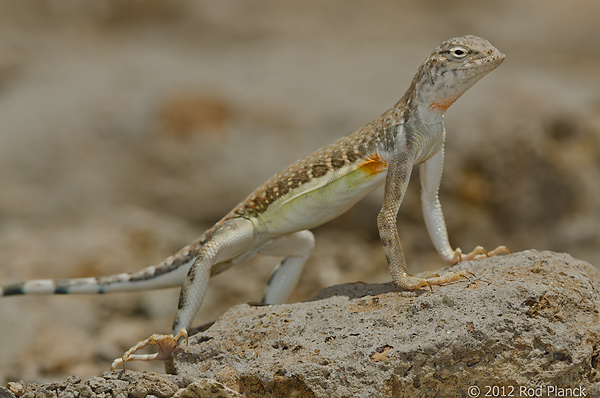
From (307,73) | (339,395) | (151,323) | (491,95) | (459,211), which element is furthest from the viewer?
(307,73)

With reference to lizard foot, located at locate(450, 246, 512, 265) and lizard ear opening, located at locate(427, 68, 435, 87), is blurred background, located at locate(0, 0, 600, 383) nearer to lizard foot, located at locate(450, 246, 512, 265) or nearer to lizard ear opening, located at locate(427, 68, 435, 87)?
lizard foot, located at locate(450, 246, 512, 265)

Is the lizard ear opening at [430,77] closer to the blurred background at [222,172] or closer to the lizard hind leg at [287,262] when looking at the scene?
the lizard hind leg at [287,262]

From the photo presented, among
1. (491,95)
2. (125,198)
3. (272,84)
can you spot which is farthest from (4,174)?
(491,95)

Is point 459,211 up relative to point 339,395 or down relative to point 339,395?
down

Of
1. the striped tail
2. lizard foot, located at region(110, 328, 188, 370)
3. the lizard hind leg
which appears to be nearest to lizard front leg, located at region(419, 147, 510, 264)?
the lizard hind leg

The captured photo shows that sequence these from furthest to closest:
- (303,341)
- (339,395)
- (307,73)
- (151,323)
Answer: (307,73)
(151,323)
(303,341)
(339,395)

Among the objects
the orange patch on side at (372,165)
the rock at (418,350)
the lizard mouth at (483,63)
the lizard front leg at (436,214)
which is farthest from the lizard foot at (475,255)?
the lizard mouth at (483,63)

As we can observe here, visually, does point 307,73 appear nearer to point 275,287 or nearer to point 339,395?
point 275,287

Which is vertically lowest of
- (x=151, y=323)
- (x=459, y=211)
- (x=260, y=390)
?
(x=151, y=323)
